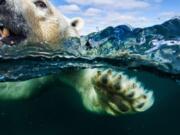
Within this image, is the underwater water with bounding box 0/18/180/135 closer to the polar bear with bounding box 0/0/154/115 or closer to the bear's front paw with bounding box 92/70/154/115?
the polar bear with bounding box 0/0/154/115

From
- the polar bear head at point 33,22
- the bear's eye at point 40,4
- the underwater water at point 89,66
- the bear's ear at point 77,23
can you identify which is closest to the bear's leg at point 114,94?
the underwater water at point 89,66

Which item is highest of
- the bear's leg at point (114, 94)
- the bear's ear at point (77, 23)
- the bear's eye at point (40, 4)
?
the bear's eye at point (40, 4)

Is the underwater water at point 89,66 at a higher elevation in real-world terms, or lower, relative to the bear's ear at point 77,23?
lower

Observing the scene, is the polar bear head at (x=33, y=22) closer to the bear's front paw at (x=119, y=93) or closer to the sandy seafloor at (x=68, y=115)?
the bear's front paw at (x=119, y=93)

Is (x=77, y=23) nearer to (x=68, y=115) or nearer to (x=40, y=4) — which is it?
(x=40, y=4)

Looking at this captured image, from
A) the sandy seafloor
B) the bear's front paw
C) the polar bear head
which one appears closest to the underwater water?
the sandy seafloor

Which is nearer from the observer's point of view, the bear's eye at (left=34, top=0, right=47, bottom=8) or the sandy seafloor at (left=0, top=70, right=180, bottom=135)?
the bear's eye at (left=34, top=0, right=47, bottom=8)

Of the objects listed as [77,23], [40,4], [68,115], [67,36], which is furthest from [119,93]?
[68,115]
